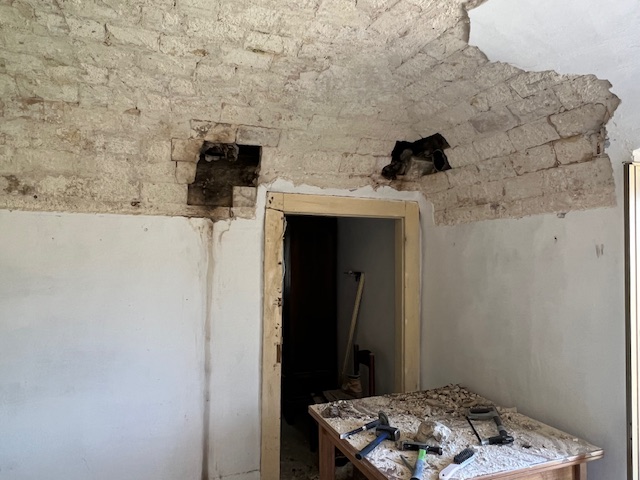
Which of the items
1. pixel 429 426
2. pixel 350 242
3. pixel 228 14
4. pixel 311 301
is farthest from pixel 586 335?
pixel 311 301

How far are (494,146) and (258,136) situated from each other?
132 centimetres

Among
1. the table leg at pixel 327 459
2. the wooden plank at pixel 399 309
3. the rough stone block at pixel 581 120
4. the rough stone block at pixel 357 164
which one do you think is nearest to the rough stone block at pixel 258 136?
the rough stone block at pixel 357 164

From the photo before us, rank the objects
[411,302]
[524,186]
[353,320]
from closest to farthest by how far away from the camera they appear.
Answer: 1. [524,186]
2. [411,302]
3. [353,320]

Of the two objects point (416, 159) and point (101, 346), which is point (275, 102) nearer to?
point (416, 159)

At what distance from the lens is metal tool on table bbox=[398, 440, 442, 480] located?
164cm

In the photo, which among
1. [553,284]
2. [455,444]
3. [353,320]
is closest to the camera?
[455,444]

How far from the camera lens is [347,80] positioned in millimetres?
2158

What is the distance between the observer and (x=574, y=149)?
1.95 metres

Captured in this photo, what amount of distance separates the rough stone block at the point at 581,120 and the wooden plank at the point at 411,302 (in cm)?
122

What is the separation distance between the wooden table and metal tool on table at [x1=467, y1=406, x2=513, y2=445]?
3 centimetres

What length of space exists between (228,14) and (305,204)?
4.26ft

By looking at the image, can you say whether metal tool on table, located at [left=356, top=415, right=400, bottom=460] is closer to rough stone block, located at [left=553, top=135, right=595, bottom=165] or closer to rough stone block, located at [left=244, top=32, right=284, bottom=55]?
rough stone block, located at [left=553, top=135, right=595, bottom=165]

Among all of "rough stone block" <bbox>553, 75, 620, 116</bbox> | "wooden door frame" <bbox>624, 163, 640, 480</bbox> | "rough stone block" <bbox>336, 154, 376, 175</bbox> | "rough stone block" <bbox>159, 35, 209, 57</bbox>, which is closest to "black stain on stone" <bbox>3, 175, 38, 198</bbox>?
"rough stone block" <bbox>159, 35, 209, 57</bbox>

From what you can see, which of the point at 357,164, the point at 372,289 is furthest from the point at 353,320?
the point at 357,164
